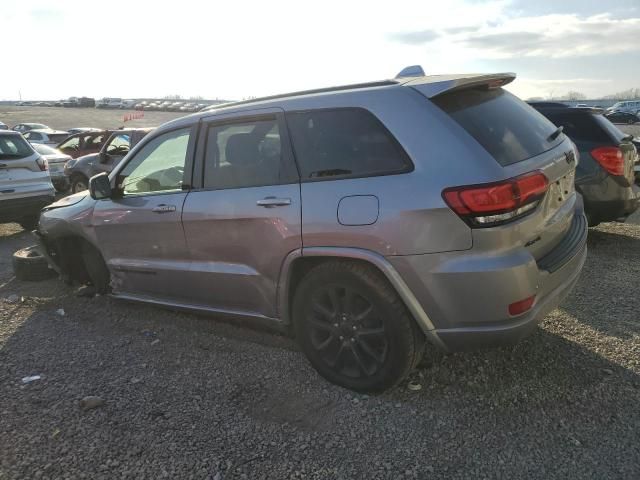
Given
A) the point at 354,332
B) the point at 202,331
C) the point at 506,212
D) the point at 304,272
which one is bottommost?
the point at 202,331

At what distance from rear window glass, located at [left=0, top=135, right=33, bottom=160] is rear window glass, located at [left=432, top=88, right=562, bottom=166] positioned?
7618mm

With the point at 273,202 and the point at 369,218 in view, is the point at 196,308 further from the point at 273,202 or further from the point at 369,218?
the point at 369,218

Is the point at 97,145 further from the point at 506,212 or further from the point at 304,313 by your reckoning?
the point at 506,212

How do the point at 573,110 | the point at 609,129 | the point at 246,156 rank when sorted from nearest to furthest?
the point at 246,156
the point at 609,129
the point at 573,110

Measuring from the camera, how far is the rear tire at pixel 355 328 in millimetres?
2930

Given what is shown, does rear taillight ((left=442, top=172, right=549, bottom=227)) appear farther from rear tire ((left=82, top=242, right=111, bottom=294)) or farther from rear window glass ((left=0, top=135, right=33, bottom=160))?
rear window glass ((left=0, top=135, right=33, bottom=160))

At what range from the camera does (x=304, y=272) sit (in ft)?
10.8

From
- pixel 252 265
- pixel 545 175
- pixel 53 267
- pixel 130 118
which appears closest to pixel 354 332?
pixel 252 265

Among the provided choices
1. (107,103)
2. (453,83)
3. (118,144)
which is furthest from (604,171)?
(107,103)

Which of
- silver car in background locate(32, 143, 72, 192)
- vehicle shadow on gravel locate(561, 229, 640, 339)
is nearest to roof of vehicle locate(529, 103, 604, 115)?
vehicle shadow on gravel locate(561, 229, 640, 339)

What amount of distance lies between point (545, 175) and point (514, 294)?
0.71m

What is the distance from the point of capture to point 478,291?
8.69ft

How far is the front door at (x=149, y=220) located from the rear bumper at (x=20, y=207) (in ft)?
14.3

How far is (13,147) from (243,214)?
6718mm
